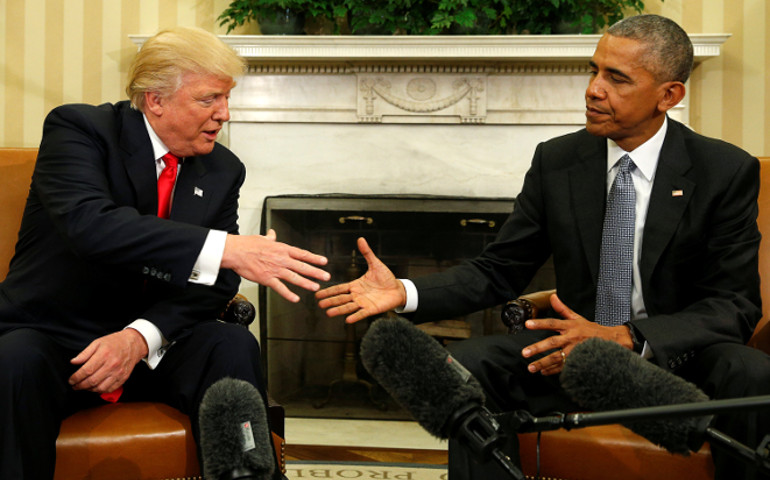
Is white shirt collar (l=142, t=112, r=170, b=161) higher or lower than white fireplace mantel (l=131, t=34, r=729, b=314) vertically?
lower

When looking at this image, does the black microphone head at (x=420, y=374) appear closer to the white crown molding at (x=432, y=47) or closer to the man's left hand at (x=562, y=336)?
the man's left hand at (x=562, y=336)

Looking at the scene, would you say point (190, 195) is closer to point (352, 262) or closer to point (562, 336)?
point (562, 336)

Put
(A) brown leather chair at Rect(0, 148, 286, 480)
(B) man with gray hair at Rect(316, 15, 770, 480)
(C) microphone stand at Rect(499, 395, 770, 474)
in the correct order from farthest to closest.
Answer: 1. (B) man with gray hair at Rect(316, 15, 770, 480)
2. (A) brown leather chair at Rect(0, 148, 286, 480)
3. (C) microphone stand at Rect(499, 395, 770, 474)

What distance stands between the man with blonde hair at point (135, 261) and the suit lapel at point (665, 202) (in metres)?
0.87

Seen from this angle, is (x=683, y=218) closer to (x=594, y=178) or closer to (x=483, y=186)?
(x=594, y=178)

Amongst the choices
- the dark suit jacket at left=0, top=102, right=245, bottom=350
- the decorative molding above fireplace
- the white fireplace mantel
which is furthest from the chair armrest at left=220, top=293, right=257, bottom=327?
the decorative molding above fireplace

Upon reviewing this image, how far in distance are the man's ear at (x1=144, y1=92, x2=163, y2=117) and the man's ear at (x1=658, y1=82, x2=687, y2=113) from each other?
4.46 feet

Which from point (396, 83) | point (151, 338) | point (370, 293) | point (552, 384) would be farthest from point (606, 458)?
point (396, 83)

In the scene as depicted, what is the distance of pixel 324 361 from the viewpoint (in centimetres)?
361

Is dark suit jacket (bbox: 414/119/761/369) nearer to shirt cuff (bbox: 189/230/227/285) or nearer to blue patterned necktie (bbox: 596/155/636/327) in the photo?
blue patterned necktie (bbox: 596/155/636/327)

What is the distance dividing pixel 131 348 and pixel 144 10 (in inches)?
95.6

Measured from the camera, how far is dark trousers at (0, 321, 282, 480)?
150 cm

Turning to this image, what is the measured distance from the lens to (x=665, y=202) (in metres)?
1.91

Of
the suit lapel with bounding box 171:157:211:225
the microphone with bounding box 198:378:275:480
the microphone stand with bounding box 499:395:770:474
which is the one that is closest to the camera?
the microphone stand with bounding box 499:395:770:474
